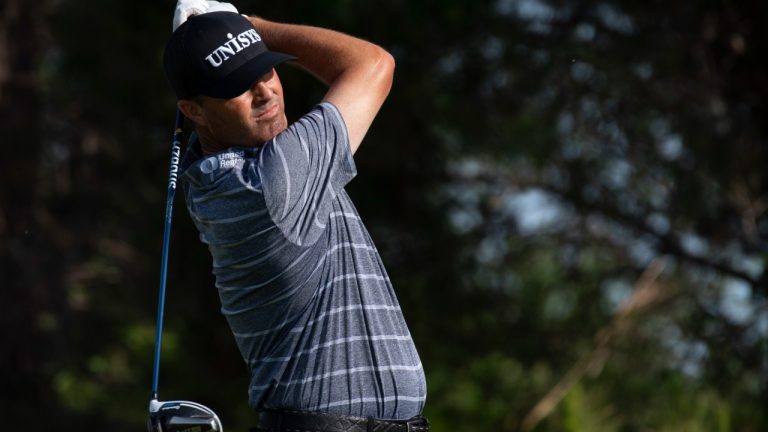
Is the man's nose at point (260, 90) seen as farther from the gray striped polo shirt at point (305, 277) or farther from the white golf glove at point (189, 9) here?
the white golf glove at point (189, 9)

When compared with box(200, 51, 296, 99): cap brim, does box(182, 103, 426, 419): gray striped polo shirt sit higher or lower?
lower

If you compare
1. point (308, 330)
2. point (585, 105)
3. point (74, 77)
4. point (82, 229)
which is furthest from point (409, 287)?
point (82, 229)

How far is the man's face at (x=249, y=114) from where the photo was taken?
300 centimetres

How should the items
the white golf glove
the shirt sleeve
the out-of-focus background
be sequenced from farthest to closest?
the out-of-focus background
the white golf glove
the shirt sleeve

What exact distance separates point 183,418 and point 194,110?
0.74 metres

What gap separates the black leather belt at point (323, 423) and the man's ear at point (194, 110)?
0.72 meters

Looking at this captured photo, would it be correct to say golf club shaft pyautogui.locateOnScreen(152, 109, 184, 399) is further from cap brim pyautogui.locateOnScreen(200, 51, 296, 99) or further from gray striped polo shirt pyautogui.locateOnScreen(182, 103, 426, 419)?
cap brim pyautogui.locateOnScreen(200, 51, 296, 99)

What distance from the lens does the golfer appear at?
9.50ft

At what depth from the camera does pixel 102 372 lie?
1292 cm

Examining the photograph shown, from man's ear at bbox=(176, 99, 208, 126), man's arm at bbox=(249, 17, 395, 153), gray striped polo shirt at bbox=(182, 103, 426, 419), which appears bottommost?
gray striped polo shirt at bbox=(182, 103, 426, 419)

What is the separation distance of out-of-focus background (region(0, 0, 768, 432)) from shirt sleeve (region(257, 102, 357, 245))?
549cm

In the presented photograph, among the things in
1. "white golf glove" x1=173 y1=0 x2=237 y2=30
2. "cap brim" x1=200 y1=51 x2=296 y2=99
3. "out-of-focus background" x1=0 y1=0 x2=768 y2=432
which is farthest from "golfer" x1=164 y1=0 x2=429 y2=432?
"out-of-focus background" x1=0 y1=0 x2=768 y2=432

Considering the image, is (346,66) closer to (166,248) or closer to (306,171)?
(306,171)

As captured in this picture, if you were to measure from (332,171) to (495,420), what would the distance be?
6.31 meters
